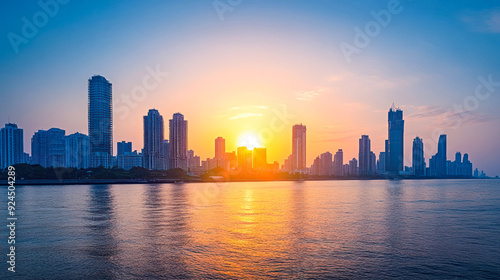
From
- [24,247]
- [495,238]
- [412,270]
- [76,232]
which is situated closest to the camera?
[412,270]

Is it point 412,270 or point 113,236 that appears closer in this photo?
point 412,270

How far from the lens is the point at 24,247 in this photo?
116ft

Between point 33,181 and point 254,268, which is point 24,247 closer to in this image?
point 254,268

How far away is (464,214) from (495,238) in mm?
24028

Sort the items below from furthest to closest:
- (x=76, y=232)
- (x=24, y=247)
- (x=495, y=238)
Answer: (x=76, y=232)
(x=495, y=238)
(x=24, y=247)

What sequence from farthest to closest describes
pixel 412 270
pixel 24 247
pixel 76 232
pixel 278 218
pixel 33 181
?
pixel 33 181
pixel 278 218
pixel 76 232
pixel 24 247
pixel 412 270

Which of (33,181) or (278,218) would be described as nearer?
(278,218)

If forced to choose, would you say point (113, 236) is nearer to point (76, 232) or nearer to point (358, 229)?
point (76, 232)

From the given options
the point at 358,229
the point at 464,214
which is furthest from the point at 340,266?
the point at 464,214

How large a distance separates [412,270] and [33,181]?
207942mm

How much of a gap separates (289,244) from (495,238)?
26078mm

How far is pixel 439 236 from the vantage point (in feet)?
137

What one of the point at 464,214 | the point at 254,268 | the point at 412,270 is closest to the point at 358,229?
the point at 412,270

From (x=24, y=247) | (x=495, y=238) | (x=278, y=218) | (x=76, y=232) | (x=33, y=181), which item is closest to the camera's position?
(x=24, y=247)
